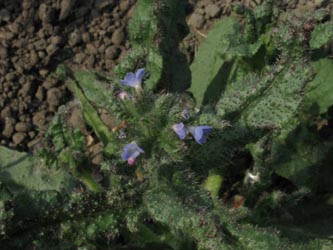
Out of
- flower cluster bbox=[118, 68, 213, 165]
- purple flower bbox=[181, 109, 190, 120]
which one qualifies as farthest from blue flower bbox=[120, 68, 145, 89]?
purple flower bbox=[181, 109, 190, 120]

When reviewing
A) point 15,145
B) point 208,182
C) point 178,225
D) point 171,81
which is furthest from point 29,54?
point 178,225

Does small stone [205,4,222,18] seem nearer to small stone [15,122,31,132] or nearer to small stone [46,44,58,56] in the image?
small stone [46,44,58,56]

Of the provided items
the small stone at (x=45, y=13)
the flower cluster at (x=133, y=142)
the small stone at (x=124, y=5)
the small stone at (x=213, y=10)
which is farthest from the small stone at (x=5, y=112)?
the flower cluster at (x=133, y=142)

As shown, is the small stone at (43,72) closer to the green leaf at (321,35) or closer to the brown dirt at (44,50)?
the brown dirt at (44,50)

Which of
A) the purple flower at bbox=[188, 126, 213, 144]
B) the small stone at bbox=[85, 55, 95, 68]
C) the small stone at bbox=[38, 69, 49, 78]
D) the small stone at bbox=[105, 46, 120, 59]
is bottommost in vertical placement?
the small stone at bbox=[38, 69, 49, 78]

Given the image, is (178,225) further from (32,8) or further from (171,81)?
(32,8)
